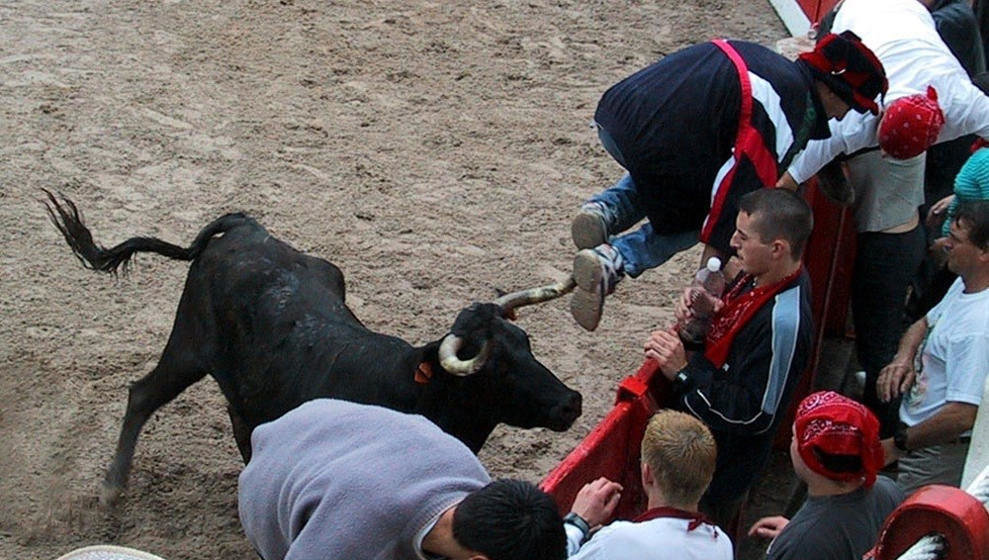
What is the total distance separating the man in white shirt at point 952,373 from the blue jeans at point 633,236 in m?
1.04

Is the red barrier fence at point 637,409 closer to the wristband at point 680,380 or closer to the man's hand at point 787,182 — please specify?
the wristband at point 680,380

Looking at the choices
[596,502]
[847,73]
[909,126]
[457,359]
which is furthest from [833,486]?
[909,126]

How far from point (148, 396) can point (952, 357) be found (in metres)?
2.96

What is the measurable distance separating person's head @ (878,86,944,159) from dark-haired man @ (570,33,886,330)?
0.41 feet

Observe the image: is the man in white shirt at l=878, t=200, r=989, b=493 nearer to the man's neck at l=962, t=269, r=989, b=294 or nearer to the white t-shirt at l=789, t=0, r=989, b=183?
the man's neck at l=962, t=269, r=989, b=294

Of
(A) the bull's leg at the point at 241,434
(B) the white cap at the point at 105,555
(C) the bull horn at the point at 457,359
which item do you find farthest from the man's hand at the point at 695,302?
(B) the white cap at the point at 105,555

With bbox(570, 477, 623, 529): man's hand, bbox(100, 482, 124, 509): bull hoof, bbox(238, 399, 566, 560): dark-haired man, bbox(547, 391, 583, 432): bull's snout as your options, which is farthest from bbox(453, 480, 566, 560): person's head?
bbox(100, 482, 124, 509): bull hoof

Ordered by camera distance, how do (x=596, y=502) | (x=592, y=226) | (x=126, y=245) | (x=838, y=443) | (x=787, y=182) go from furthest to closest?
(x=126, y=245) → (x=592, y=226) → (x=787, y=182) → (x=596, y=502) → (x=838, y=443)

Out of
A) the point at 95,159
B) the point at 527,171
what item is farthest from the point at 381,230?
the point at 95,159

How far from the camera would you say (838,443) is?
328cm

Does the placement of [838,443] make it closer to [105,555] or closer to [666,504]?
[666,504]

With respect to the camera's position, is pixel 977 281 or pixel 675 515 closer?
pixel 675 515

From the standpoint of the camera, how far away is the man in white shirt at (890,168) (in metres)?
5.17

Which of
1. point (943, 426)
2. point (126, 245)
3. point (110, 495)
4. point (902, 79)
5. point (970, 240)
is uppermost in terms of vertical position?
point (970, 240)
